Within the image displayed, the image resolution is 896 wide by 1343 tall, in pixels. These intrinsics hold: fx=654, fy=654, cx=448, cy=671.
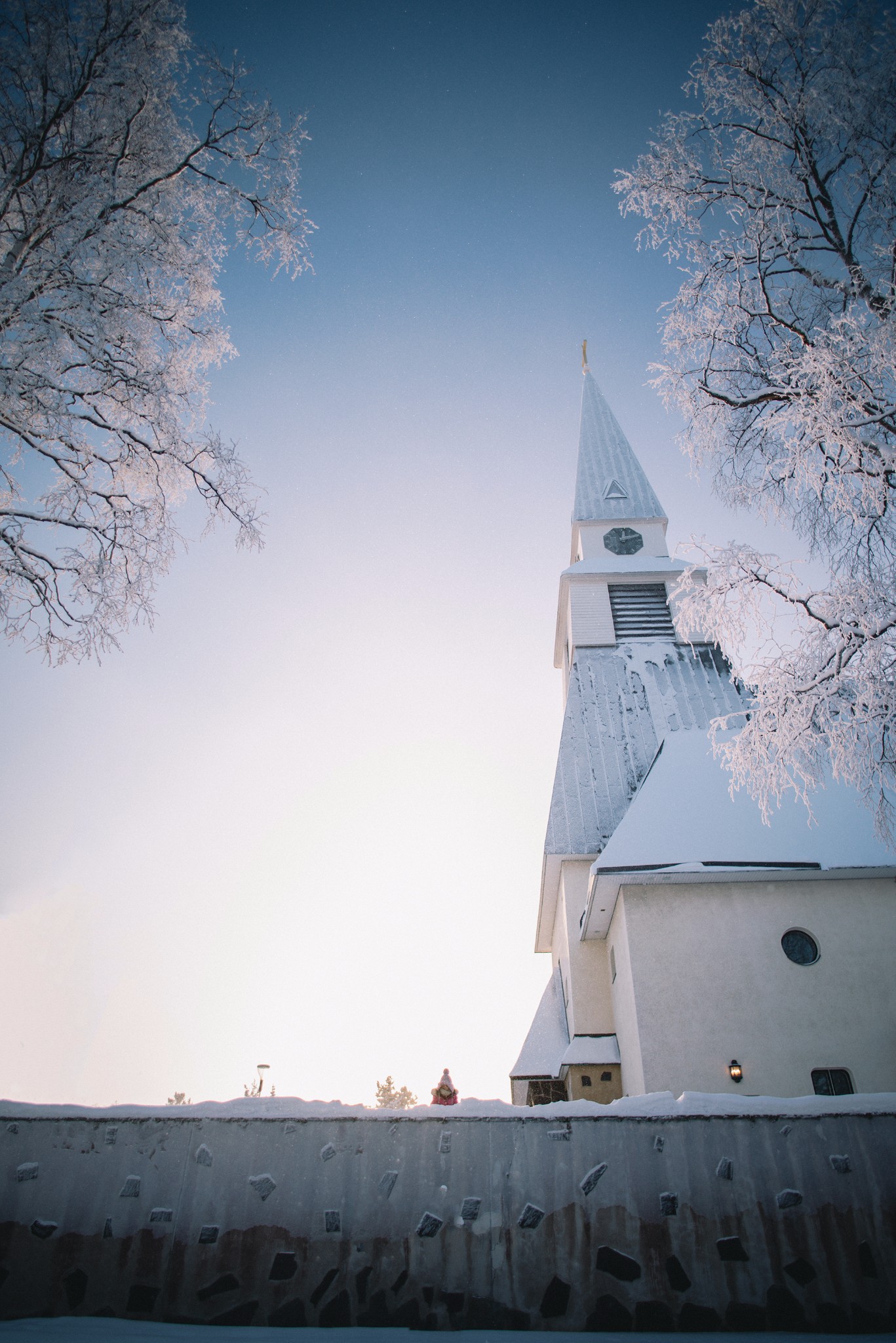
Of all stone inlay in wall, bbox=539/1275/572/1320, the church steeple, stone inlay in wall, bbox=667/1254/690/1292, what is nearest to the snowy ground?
stone inlay in wall, bbox=539/1275/572/1320

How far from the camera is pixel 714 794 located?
1334cm

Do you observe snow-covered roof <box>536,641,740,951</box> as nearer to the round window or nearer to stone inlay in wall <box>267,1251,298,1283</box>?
the round window

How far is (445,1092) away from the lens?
9.50 meters

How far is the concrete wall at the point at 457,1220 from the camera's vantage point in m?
4.18

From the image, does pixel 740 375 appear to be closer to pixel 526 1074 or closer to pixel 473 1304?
pixel 473 1304

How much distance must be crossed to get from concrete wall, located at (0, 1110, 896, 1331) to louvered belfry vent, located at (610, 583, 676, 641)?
1700 cm

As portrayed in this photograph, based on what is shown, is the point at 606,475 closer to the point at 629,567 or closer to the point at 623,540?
the point at 623,540

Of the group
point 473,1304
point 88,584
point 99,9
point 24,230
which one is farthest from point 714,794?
point 99,9

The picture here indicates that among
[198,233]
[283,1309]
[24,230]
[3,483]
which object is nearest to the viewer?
[283,1309]

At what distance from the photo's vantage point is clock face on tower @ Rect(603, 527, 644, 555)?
76.9ft

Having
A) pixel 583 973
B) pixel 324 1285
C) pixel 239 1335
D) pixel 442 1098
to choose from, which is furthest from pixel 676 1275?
pixel 583 973

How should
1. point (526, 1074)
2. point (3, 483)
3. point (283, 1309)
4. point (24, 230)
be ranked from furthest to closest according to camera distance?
point (526, 1074) → point (3, 483) → point (24, 230) → point (283, 1309)

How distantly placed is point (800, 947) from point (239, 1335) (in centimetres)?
997

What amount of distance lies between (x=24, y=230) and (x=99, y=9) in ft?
8.07
